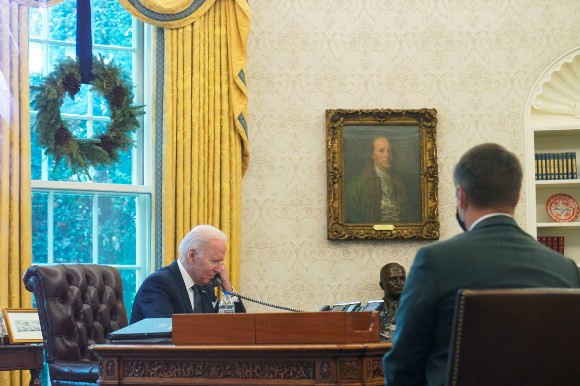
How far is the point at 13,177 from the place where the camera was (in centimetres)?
591

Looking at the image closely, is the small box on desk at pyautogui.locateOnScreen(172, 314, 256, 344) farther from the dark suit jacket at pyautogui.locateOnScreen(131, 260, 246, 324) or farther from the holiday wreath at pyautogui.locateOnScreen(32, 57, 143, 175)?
the holiday wreath at pyautogui.locateOnScreen(32, 57, 143, 175)

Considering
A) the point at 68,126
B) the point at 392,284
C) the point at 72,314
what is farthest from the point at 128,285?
the point at 72,314

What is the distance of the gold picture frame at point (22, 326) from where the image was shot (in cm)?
496

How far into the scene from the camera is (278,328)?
10.2 feet

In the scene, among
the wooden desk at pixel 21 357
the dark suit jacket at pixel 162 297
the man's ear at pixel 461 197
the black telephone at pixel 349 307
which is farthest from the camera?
the wooden desk at pixel 21 357

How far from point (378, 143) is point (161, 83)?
1.70 meters

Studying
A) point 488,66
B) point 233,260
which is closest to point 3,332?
point 233,260

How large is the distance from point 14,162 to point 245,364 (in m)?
3.35

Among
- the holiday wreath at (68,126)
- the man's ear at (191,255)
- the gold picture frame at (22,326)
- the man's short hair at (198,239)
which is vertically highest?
the holiday wreath at (68,126)

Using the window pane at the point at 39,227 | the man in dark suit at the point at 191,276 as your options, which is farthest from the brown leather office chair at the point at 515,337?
the window pane at the point at 39,227

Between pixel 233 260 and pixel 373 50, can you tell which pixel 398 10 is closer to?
pixel 373 50

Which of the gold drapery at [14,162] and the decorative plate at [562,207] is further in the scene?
the decorative plate at [562,207]

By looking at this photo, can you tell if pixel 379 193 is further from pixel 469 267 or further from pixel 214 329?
pixel 469 267

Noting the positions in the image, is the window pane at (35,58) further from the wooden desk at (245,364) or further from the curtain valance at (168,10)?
the wooden desk at (245,364)
